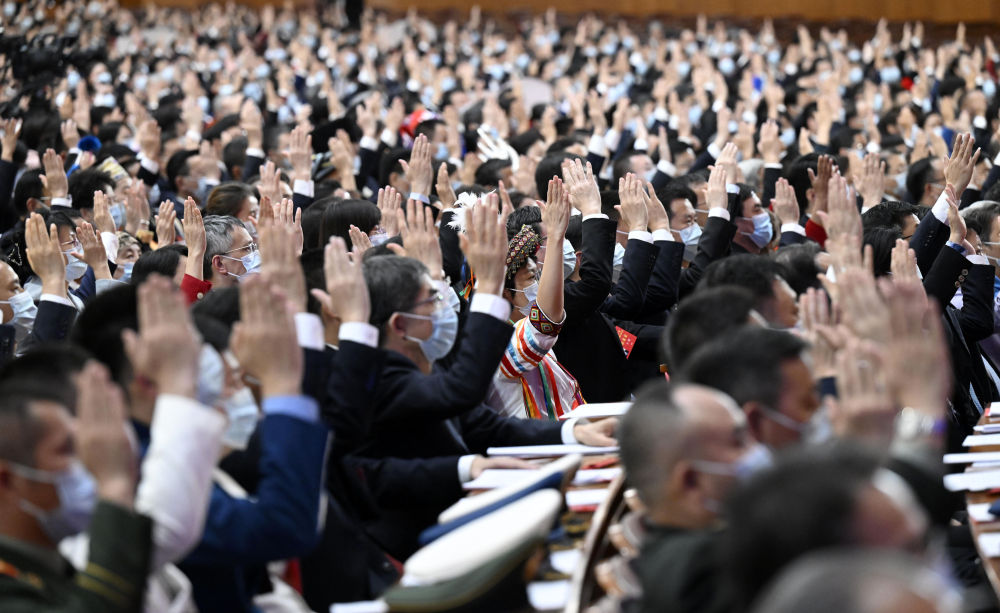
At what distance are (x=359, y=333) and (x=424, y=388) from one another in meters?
0.27

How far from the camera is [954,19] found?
1722 centimetres

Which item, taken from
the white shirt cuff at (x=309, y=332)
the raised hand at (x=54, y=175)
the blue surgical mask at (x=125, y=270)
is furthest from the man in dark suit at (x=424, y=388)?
the raised hand at (x=54, y=175)

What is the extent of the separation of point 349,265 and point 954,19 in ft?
54.3

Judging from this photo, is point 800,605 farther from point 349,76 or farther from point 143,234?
point 349,76

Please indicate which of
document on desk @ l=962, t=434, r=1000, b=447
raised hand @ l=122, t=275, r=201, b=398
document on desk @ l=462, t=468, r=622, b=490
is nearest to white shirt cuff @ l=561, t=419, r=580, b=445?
document on desk @ l=462, t=468, r=622, b=490

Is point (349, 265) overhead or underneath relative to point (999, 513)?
overhead

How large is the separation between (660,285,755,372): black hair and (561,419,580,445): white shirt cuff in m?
0.54

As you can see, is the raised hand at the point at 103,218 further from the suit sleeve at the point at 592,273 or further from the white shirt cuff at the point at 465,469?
the white shirt cuff at the point at 465,469

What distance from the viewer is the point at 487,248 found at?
288cm

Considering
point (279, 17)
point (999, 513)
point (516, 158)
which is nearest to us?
point (999, 513)

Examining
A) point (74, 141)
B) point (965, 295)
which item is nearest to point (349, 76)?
point (74, 141)

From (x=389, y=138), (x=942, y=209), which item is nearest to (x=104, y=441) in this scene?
(x=942, y=209)

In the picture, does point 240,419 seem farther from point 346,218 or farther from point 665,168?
point 665,168

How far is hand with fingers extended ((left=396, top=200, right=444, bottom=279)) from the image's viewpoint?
10.5 feet
